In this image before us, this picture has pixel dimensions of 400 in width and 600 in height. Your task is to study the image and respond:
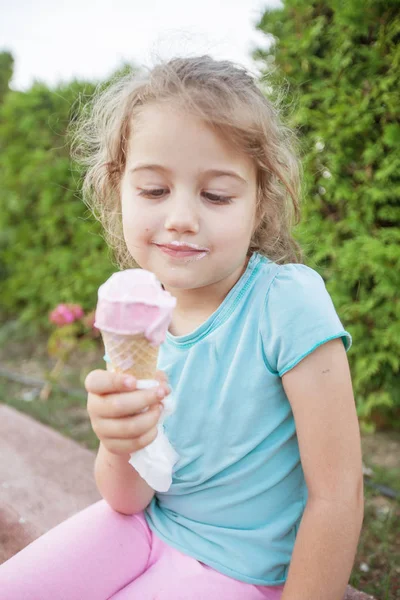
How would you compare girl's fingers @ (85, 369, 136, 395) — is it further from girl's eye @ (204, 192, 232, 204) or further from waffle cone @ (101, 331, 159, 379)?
girl's eye @ (204, 192, 232, 204)

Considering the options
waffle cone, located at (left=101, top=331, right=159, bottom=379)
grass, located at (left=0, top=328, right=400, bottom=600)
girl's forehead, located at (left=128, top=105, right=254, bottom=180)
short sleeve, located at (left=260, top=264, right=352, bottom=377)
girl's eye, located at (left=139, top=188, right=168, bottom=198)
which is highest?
girl's forehead, located at (left=128, top=105, right=254, bottom=180)

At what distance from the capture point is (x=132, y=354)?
44.1 inches

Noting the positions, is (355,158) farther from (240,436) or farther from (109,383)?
(109,383)

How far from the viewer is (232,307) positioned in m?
1.42

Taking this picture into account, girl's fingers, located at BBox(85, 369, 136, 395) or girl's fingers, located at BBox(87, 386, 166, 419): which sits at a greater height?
girl's fingers, located at BBox(85, 369, 136, 395)

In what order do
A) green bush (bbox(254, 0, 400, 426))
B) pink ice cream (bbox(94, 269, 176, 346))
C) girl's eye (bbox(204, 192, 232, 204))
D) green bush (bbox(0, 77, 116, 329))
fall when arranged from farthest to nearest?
green bush (bbox(0, 77, 116, 329)), green bush (bbox(254, 0, 400, 426)), girl's eye (bbox(204, 192, 232, 204)), pink ice cream (bbox(94, 269, 176, 346))

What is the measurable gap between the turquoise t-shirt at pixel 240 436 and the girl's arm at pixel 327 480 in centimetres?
12

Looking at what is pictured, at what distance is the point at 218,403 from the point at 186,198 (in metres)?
0.53

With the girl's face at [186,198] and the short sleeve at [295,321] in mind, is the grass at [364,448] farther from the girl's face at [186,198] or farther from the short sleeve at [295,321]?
the girl's face at [186,198]

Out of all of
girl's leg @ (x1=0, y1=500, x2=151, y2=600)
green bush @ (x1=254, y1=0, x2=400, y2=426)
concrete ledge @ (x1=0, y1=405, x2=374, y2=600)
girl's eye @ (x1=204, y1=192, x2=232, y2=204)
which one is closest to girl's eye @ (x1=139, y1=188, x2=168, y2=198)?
girl's eye @ (x1=204, y1=192, x2=232, y2=204)

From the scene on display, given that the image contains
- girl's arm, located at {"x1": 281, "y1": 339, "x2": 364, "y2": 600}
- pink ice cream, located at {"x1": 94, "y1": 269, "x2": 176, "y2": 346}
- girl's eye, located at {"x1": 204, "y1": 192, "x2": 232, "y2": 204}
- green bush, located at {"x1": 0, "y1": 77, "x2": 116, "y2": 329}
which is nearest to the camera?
pink ice cream, located at {"x1": 94, "y1": 269, "x2": 176, "y2": 346}

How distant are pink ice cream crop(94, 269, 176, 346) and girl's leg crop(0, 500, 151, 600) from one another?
0.69 meters

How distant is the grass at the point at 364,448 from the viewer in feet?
7.32

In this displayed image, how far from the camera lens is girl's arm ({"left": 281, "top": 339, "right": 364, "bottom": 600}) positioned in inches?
46.7
